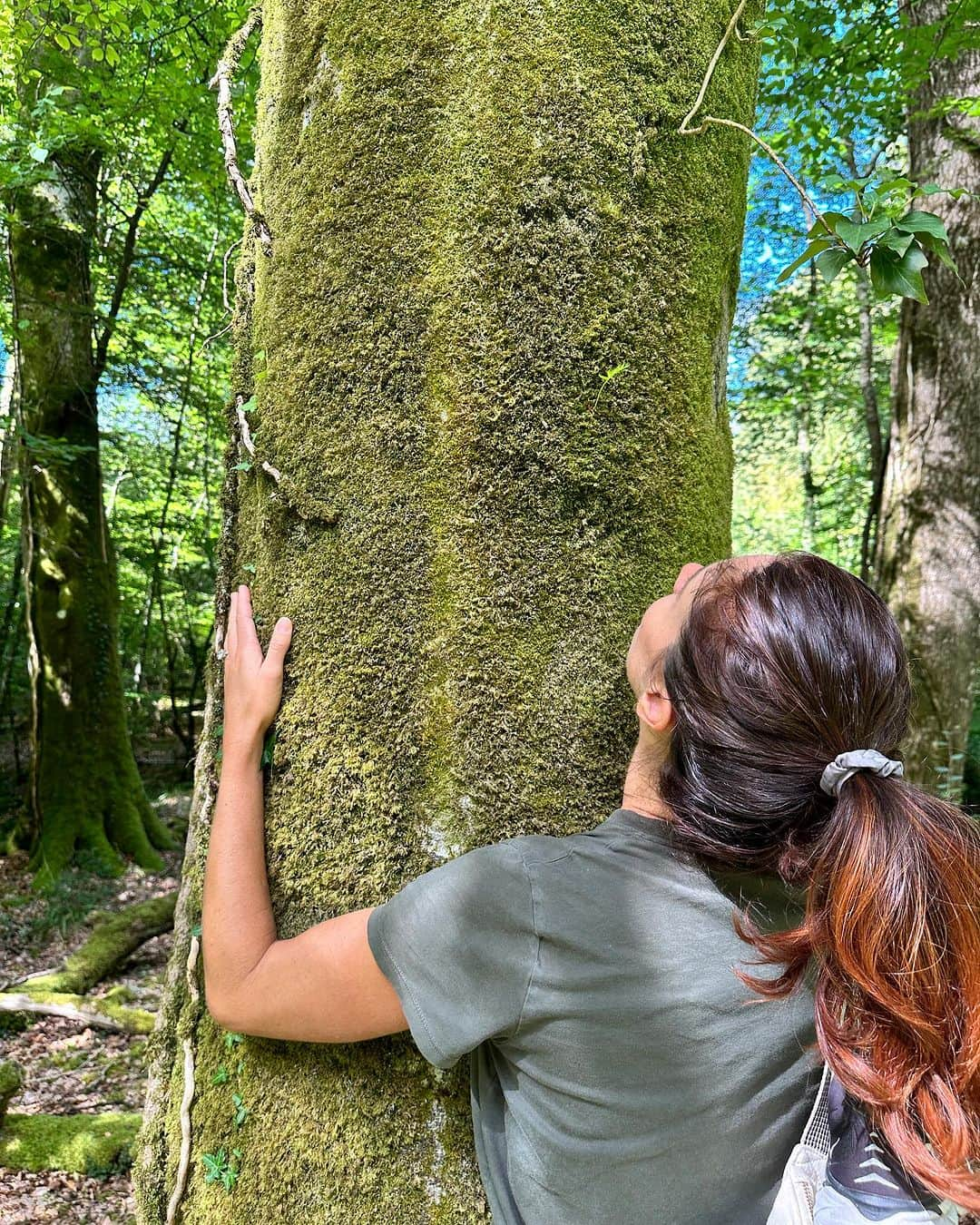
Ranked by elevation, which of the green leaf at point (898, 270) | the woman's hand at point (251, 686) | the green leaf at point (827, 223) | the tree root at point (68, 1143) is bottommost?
the tree root at point (68, 1143)

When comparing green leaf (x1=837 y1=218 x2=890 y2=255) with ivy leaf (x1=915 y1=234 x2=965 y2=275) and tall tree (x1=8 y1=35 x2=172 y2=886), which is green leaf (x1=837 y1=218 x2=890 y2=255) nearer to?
ivy leaf (x1=915 y1=234 x2=965 y2=275)

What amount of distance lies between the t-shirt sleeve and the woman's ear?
0.34m

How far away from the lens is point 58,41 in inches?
191

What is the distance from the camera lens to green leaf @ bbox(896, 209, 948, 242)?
1276 mm

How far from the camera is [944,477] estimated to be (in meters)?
5.11

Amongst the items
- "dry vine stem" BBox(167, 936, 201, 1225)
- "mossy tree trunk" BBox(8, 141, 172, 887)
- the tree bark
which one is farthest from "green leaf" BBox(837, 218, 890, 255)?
"mossy tree trunk" BBox(8, 141, 172, 887)

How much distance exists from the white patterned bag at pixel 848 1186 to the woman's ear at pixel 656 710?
0.52 metres

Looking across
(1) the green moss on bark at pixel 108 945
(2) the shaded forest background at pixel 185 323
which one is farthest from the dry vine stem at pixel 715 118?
(1) the green moss on bark at pixel 108 945

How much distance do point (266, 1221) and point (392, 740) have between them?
837 mm

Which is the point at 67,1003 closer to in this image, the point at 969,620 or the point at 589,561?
the point at 589,561

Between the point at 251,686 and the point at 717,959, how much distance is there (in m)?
0.96

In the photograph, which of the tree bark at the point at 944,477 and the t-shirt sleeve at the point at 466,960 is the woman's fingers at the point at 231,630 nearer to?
the t-shirt sleeve at the point at 466,960

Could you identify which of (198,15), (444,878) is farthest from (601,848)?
(198,15)

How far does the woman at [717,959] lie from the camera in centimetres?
100
